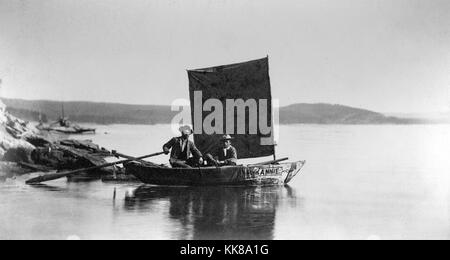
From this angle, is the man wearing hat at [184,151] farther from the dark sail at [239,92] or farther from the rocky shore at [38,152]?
the rocky shore at [38,152]

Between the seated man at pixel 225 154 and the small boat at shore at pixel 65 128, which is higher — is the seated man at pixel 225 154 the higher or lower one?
the lower one

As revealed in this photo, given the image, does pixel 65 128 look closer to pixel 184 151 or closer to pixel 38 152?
pixel 38 152

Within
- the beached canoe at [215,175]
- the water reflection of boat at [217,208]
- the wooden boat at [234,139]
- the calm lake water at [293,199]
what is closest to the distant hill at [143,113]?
the calm lake water at [293,199]

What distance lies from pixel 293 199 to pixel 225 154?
1.60m

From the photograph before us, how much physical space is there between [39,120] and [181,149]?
118 inches

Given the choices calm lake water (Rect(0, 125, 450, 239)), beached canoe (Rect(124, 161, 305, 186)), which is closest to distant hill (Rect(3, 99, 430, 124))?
calm lake water (Rect(0, 125, 450, 239))

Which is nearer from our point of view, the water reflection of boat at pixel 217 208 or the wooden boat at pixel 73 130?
the water reflection of boat at pixel 217 208

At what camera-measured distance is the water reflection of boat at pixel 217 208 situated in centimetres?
790

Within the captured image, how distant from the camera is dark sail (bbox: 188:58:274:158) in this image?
974cm

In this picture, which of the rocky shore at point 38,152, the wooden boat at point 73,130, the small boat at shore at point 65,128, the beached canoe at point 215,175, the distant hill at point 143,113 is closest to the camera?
the distant hill at point 143,113

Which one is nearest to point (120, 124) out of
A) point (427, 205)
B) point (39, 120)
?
point (39, 120)

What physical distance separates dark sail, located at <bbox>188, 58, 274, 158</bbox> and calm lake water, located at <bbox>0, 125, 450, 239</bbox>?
2.09 feet

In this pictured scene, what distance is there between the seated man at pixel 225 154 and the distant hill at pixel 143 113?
43.2 inches

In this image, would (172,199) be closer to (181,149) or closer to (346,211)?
(181,149)
